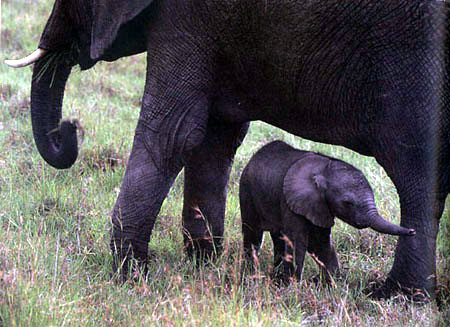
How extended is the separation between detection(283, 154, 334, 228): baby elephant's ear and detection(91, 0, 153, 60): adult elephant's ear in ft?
3.94

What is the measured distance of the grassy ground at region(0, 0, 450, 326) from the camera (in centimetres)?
355

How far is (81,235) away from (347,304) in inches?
69.7

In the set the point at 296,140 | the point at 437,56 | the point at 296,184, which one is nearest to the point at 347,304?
the point at 296,184

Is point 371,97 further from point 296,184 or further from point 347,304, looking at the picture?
point 347,304

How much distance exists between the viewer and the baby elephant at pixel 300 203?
161 inches

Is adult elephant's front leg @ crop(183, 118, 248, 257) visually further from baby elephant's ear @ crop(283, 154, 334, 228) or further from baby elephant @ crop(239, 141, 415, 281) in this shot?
baby elephant's ear @ crop(283, 154, 334, 228)

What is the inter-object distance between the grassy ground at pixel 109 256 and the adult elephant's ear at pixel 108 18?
40.8 inches

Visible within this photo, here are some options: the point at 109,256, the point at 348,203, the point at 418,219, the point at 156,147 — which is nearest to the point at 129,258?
the point at 109,256

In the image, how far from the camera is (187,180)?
16.4 ft

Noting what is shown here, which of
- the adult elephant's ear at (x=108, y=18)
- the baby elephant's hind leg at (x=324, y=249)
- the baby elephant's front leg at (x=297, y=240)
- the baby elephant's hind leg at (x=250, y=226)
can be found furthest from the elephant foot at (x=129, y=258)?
the adult elephant's ear at (x=108, y=18)

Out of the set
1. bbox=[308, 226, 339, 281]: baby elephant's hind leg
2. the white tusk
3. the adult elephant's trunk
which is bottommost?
bbox=[308, 226, 339, 281]: baby elephant's hind leg

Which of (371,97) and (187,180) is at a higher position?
(371,97)

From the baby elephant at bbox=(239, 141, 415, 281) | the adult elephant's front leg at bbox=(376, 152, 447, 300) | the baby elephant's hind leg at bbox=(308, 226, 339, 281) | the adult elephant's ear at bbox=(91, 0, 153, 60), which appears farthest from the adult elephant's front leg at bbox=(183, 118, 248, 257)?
the adult elephant's front leg at bbox=(376, 152, 447, 300)

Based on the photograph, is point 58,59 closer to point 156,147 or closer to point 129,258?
point 156,147
